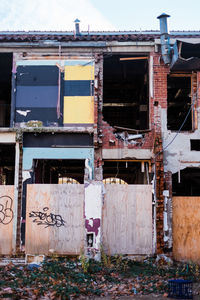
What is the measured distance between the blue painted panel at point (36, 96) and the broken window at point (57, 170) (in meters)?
1.97

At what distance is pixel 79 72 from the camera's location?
1370cm

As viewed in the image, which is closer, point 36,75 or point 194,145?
point 194,145

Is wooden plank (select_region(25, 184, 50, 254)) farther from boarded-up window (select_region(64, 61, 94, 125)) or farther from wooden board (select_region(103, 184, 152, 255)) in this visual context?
boarded-up window (select_region(64, 61, 94, 125))

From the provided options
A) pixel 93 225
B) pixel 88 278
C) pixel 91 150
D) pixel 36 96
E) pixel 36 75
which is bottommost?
pixel 88 278

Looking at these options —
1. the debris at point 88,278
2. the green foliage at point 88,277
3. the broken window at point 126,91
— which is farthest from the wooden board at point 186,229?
the broken window at point 126,91

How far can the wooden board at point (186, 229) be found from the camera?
1248 centimetres

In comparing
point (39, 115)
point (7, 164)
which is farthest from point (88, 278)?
point (7, 164)

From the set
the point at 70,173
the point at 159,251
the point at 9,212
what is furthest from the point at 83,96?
the point at 70,173

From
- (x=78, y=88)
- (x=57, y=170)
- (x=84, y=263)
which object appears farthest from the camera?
(x=57, y=170)

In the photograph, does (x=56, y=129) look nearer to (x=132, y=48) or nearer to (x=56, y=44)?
(x=56, y=44)

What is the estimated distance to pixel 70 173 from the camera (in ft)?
74.0

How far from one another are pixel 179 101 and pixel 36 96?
7.59m

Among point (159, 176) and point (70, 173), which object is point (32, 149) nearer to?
point (159, 176)

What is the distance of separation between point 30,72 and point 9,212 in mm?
4838
